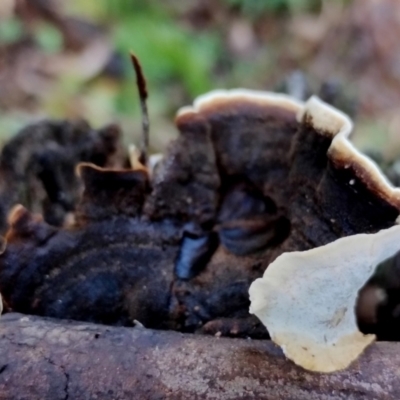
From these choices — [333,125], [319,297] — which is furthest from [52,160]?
[319,297]

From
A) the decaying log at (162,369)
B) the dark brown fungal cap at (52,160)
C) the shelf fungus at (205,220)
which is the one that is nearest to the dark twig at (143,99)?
the shelf fungus at (205,220)

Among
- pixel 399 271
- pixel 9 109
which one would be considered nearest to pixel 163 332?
pixel 399 271

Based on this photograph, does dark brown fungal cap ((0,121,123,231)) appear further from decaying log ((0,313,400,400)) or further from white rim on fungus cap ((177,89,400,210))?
decaying log ((0,313,400,400))

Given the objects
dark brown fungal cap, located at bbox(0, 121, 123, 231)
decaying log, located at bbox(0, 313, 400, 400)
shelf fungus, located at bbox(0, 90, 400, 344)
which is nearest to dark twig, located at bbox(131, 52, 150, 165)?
shelf fungus, located at bbox(0, 90, 400, 344)

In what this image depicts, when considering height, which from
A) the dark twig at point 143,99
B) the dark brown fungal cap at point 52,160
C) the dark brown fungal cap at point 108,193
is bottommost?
the dark brown fungal cap at point 52,160

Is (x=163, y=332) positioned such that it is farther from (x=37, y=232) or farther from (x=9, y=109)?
(x=9, y=109)

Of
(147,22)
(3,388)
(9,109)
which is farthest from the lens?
(147,22)

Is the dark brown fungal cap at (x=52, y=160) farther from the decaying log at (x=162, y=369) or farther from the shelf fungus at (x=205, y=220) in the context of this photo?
the decaying log at (x=162, y=369)
